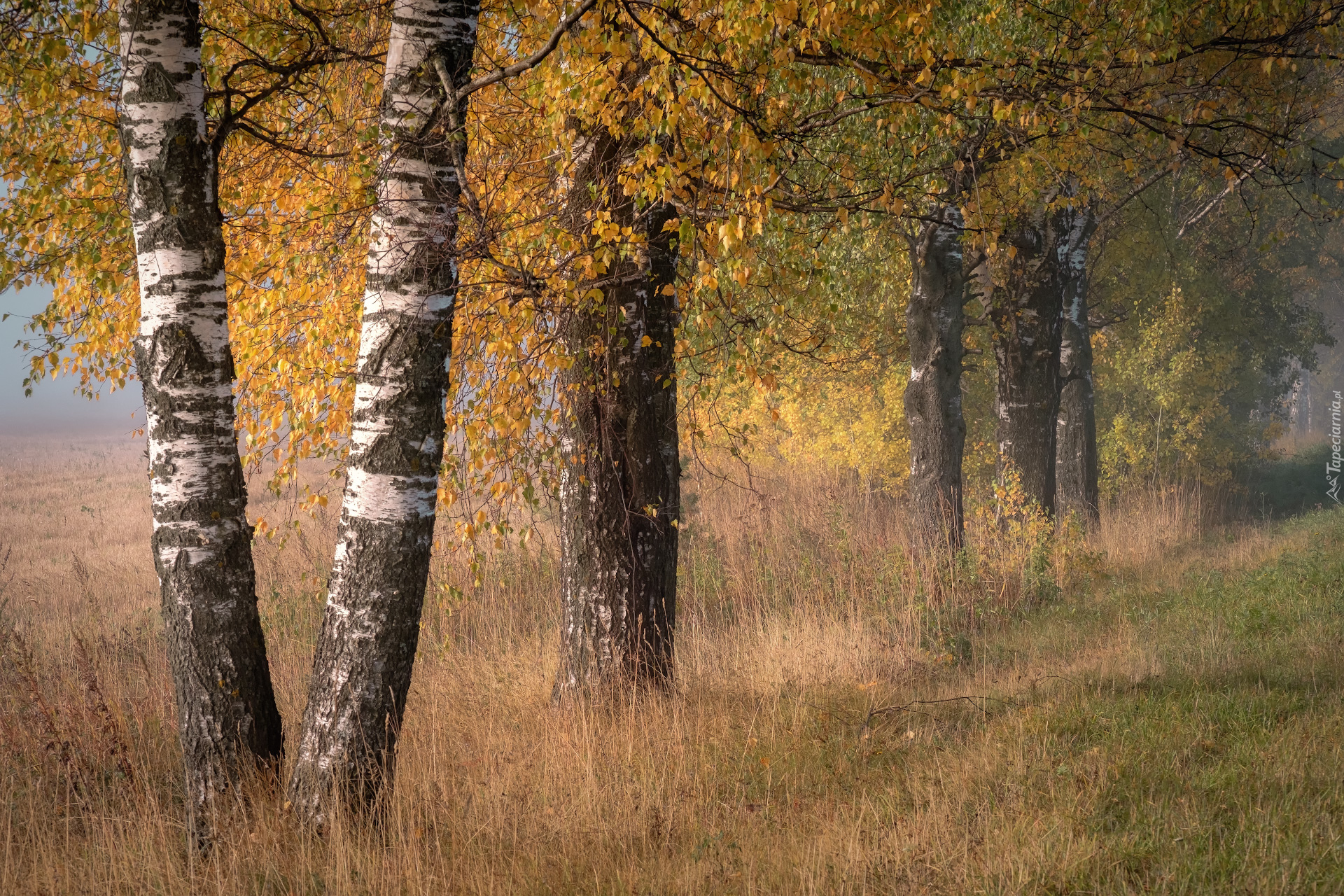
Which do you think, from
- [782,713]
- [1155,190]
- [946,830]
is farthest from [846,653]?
[1155,190]

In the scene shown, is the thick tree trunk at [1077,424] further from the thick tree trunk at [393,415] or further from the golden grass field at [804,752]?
the thick tree trunk at [393,415]

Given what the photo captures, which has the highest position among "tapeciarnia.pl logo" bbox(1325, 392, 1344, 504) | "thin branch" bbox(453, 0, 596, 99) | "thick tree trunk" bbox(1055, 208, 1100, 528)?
"thin branch" bbox(453, 0, 596, 99)

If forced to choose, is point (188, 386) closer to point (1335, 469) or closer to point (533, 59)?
point (533, 59)

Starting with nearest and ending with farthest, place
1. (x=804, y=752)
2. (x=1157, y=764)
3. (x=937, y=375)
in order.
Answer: (x=1157, y=764), (x=804, y=752), (x=937, y=375)

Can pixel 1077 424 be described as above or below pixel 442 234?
below

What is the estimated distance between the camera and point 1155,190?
16188 millimetres

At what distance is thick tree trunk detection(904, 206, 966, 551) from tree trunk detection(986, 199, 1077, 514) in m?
1.45

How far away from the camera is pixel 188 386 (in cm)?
408

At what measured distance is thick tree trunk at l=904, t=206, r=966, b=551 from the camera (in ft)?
33.4

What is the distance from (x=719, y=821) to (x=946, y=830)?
1.04 metres

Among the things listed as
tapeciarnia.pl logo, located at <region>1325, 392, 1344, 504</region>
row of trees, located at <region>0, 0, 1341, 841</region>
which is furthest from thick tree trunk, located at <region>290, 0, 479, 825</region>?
tapeciarnia.pl logo, located at <region>1325, 392, 1344, 504</region>

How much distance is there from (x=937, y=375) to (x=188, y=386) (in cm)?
818

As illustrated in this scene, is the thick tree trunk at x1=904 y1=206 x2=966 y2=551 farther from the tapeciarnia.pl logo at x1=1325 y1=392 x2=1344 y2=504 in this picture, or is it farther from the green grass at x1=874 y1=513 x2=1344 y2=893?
the tapeciarnia.pl logo at x1=1325 y1=392 x2=1344 y2=504

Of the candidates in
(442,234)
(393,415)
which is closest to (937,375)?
(442,234)
